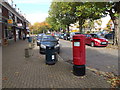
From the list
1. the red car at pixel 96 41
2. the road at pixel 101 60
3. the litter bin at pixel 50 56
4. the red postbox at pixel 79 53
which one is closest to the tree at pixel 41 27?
the red car at pixel 96 41

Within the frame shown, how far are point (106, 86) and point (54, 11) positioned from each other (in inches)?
1329

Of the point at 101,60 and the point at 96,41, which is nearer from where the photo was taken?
the point at 101,60

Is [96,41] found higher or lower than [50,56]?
higher

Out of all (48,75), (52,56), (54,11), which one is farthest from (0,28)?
(54,11)

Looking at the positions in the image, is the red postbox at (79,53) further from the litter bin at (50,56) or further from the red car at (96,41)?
the red car at (96,41)

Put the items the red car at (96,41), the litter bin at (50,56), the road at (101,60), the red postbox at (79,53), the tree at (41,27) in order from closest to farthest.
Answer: the red postbox at (79,53) < the road at (101,60) < the litter bin at (50,56) < the red car at (96,41) < the tree at (41,27)

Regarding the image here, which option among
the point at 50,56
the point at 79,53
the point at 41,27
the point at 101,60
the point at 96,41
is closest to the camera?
the point at 79,53

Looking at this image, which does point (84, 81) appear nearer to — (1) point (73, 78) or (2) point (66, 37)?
(1) point (73, 78)

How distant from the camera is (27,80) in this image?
4.46 metres

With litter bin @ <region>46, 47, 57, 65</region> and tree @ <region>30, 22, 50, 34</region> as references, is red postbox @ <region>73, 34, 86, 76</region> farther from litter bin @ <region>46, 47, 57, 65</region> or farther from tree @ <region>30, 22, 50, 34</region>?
tree @ <region>30, 22, 50, 34</region>

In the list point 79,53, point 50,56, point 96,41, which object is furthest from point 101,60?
point 96,41

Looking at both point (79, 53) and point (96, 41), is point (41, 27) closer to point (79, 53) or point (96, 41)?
point (96, 41)

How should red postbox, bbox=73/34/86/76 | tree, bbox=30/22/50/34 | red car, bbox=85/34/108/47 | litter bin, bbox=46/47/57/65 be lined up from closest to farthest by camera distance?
red postbox, bbox=73/34/86/76
litter bin, bbox=46/47/57/65
red car, bbox=85/34/108/47
tree, bbox=30/22/50/34

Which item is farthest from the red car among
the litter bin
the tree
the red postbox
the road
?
the tree
